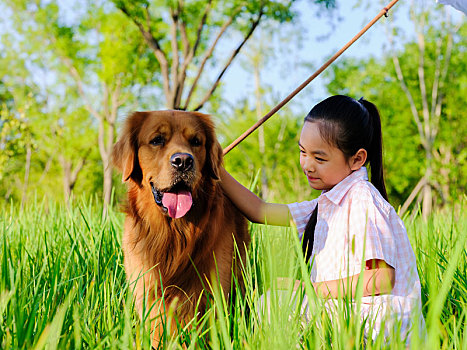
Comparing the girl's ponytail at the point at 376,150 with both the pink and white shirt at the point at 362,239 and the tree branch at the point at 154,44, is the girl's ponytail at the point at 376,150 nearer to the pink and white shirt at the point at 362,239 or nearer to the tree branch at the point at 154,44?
the pink and white shirt at the point at 362,239

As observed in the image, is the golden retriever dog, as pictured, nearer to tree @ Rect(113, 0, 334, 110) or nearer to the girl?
the girl

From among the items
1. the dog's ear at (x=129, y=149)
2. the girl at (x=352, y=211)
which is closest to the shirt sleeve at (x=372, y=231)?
the girl at (x=352, y=211)

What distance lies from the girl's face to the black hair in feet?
0.10

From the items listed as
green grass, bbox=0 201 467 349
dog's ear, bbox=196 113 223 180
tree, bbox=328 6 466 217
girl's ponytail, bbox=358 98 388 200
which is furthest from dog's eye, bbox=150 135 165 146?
tree, bbox=328 6 466 217

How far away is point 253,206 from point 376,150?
0.81 metres

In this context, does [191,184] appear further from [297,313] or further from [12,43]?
[12,43]

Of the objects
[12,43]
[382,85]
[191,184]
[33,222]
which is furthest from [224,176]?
[12,43]

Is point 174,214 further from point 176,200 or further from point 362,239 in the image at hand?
point 362,239

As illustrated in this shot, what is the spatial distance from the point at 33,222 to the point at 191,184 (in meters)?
2.01

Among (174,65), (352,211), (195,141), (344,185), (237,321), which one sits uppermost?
(174,65)

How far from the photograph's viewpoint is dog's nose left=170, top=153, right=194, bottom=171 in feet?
7.77

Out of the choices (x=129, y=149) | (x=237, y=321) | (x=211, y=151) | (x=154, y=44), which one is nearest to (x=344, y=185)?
(x=237, y=321)

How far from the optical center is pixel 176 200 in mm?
2428

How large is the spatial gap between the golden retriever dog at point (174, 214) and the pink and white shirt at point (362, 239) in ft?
1.76
